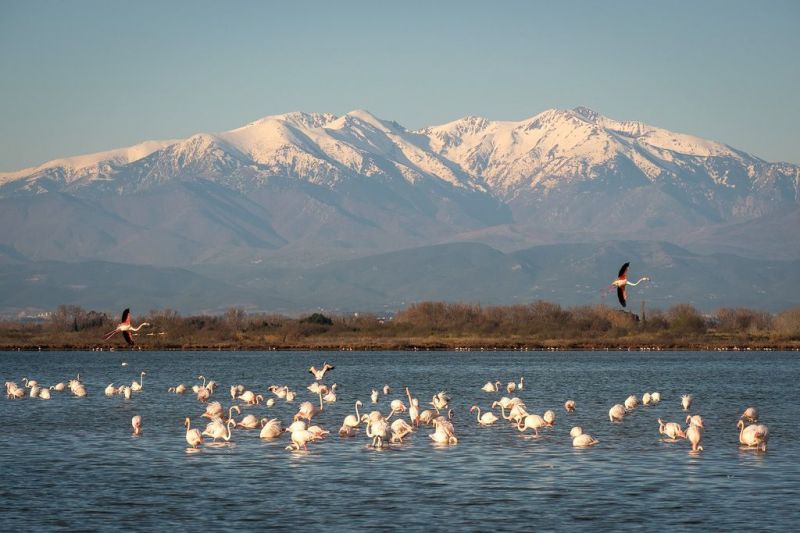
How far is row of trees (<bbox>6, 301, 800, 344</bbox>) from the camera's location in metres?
114

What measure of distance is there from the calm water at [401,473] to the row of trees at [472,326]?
6310cm

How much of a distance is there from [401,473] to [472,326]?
92.1 meters

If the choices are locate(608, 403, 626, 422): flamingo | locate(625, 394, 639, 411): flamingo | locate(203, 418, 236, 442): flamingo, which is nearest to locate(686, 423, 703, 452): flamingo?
locate(608, 403, 626, 422): flamingo

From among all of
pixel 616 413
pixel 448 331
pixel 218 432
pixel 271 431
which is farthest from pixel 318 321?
pixel 218 432

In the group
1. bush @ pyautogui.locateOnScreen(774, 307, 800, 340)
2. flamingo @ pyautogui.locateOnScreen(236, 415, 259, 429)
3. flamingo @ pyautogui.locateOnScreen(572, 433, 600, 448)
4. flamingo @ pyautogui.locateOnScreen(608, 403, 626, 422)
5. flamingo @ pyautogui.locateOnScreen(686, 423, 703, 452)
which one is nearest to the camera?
flamingo @ pyautogui.locateOnScreen(686, 423, 703, 452)

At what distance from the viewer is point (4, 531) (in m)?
22.2

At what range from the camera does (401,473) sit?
93.5ft

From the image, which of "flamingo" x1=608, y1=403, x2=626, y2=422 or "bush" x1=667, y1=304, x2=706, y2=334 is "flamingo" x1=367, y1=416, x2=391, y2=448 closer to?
"flamingo" x1=608, y1=403, x2=626, y2=422

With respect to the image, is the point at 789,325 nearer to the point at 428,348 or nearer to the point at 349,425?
the point at 428,348

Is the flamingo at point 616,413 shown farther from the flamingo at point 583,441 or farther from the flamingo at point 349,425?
the flamingo at point 349,425

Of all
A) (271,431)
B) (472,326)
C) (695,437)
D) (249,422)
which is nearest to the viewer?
(695,437)

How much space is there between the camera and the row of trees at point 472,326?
114 metres

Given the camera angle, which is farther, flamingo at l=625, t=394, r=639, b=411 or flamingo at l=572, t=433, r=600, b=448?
flamingo at l=625, t=394, r=639, b=411

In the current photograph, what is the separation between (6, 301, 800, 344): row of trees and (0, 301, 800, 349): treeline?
9 centimetres
